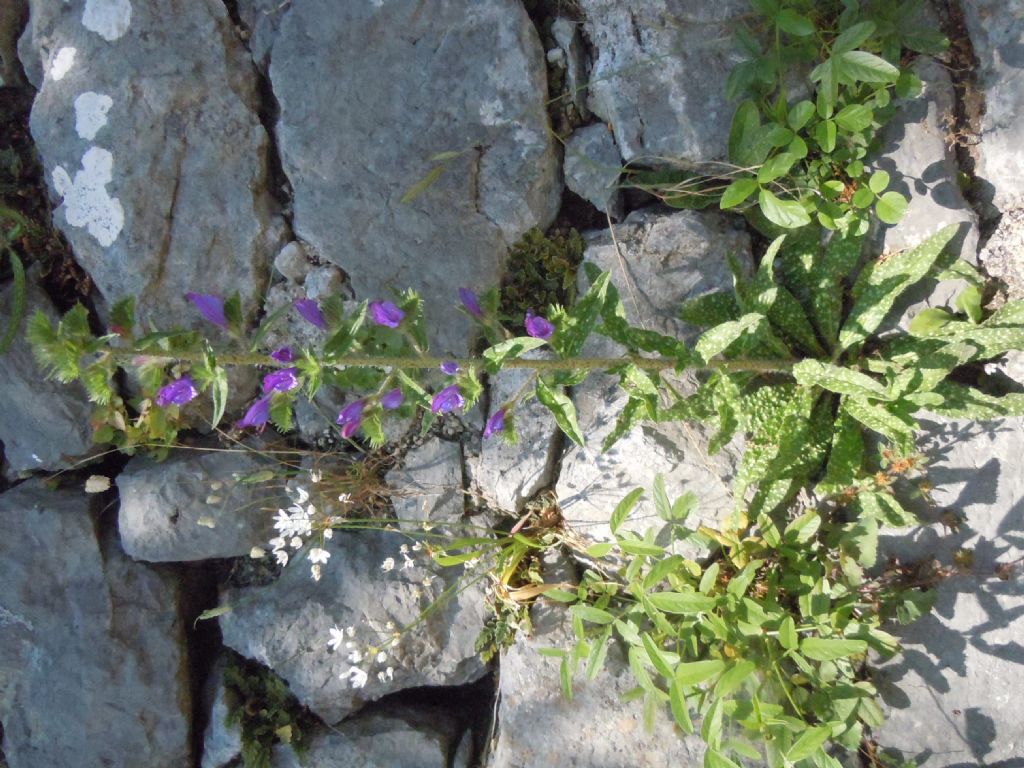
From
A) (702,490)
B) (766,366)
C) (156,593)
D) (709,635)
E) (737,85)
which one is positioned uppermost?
(737,85)

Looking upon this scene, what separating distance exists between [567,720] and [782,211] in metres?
2.56

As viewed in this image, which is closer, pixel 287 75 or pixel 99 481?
pixel 287 75

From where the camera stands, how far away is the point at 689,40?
3.94 meters

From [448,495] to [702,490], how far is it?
124 cm

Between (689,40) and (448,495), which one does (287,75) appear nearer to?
(689,40)

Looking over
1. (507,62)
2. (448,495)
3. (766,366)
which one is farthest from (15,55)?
(766,366)

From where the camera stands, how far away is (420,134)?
13.3 feet

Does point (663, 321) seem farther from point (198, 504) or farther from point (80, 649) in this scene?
point (80, 649)

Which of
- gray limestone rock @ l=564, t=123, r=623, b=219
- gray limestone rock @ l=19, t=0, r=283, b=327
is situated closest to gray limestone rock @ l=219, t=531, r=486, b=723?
gray limestone rock @ l=19, t=0, r=283, b=327

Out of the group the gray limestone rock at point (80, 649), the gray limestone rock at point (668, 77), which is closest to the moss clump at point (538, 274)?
the gray limestone rock at point (668, 77)

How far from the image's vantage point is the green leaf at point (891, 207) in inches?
146

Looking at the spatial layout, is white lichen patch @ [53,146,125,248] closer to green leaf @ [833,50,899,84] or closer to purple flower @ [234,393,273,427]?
purple flower @ [234,393,273,427]

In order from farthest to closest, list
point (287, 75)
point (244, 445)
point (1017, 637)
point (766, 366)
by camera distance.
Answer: point (244, 445) < point (287, 75) < point (1017, 637) < point (766, 366)

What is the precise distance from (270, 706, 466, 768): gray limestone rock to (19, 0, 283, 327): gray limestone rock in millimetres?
2177
